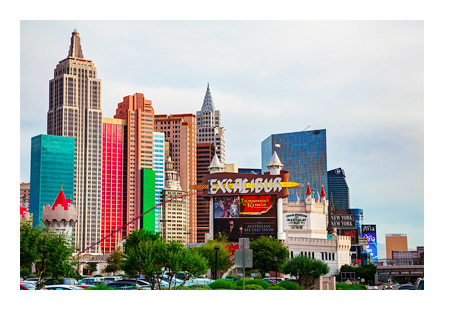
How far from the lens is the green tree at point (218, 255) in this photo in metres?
71.4

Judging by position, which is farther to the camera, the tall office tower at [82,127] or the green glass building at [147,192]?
the green glass building at [147,192]

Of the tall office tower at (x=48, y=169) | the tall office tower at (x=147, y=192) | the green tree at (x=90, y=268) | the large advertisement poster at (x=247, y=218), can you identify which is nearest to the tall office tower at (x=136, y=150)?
the tall office tower at (x=147, y=192)

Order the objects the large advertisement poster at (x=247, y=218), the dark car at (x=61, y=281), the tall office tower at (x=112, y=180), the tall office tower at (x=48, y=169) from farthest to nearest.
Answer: the tall office tower at (x=112, y=180) → the tall office tower at (x=48, y=169) → the large advertisement poster at (x=247, y=218) → the dark car at (x=61, y=281)

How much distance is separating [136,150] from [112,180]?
38.1ft

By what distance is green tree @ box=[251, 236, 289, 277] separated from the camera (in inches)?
2881

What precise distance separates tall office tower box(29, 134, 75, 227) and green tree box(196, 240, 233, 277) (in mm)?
97833

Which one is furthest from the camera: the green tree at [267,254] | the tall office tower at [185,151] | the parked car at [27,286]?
the tall office tower at [185,151]

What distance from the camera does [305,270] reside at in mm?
61844

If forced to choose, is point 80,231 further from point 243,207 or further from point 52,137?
point 243,207

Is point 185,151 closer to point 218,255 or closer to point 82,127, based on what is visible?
point 82,127

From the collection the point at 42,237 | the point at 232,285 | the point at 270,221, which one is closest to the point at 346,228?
the point at 270,221

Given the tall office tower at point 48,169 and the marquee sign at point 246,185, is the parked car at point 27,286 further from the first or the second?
the tall office tower at point 48,169

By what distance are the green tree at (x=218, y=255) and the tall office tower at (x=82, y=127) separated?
11183 centimetres

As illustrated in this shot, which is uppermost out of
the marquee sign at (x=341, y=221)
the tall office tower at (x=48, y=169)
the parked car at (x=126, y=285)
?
the tall office tower at (x=48, y=169)
